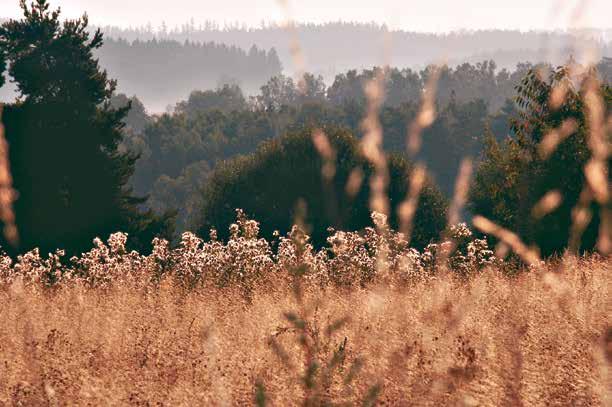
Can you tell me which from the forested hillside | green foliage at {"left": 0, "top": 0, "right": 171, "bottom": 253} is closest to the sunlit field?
green foliage at {"left": 0, "top": 0, "right": 171, "bottom": 253}

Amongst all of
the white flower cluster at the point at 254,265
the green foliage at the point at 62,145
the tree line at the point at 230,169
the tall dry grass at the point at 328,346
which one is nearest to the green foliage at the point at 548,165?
the tree line at the point at 230,169

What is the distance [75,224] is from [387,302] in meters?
31.7

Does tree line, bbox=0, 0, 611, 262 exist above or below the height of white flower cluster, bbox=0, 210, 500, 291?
below

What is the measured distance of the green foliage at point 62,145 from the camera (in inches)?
1518

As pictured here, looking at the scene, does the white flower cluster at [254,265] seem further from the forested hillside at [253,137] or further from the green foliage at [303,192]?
the forested hillside at [253,137]

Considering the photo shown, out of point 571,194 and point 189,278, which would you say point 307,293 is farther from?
point 571,194

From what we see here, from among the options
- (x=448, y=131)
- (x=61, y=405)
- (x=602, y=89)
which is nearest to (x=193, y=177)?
(x=448, y=131)

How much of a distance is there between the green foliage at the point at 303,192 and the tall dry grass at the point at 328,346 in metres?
36.0

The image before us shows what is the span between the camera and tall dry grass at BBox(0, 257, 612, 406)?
666 centimetres

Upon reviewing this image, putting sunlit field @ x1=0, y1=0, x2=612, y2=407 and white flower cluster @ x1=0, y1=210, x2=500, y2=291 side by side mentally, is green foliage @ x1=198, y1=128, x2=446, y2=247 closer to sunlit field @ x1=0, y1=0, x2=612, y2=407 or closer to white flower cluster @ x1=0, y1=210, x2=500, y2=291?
sunlit field @ x1=0, y1=0, x2=612, y2=407

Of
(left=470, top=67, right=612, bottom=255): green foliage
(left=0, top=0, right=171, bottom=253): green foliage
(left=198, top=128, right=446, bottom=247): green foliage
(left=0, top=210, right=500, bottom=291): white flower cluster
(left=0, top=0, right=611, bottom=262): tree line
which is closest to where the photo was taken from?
(left=0, top=210, right=500, bottom=291): white flower cluster

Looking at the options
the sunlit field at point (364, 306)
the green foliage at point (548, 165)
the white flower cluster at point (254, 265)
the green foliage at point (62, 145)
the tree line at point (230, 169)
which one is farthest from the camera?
the green foliage at point (62, 145)

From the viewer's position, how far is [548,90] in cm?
2362

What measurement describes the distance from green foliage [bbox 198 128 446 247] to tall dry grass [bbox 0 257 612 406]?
118 feet
